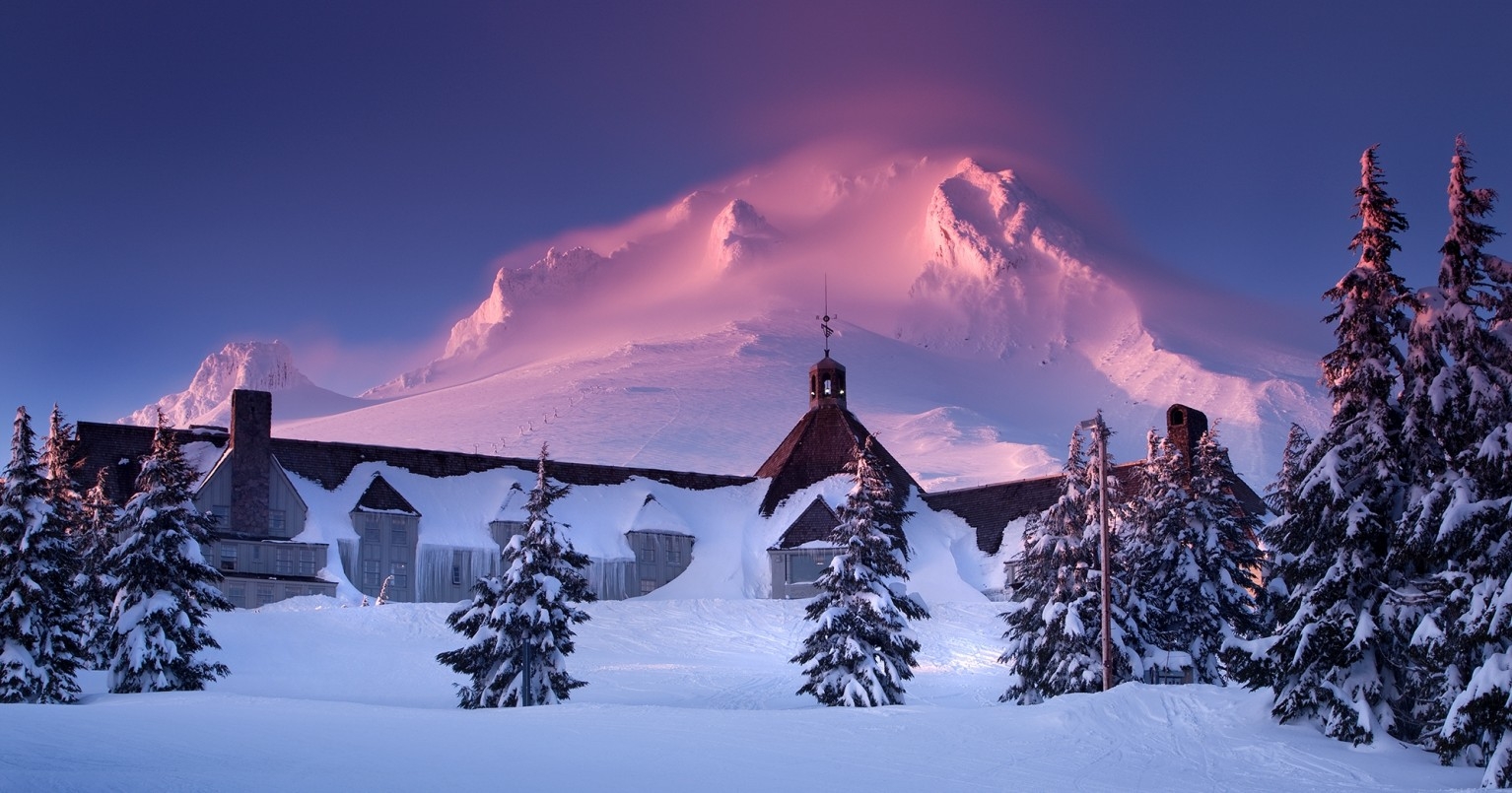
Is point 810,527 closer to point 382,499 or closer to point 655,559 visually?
point 655,559

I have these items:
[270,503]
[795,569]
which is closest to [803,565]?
[795,569]

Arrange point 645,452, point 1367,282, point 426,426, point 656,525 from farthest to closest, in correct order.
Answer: point 426,426 < point 645,452 < point 656,525 < point 1367,282

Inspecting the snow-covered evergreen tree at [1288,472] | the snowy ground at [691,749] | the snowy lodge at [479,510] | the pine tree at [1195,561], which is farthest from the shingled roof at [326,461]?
the snow-covered evergreen tree at [1288,472]

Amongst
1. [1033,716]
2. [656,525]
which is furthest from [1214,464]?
[656,525]

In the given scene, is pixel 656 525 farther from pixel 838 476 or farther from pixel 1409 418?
pixel 1409 418

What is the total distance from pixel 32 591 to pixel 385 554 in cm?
2860

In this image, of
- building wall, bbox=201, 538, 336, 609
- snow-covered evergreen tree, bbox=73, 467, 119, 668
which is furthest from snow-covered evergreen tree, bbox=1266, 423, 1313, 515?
building wall, bbox=201, 538, 336, 609

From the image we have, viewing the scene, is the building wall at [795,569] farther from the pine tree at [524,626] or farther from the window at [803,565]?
the pine tree at [524,626]

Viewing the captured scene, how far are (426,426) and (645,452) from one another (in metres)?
33.6

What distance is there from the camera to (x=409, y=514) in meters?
65.6

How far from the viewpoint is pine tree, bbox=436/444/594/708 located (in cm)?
3794

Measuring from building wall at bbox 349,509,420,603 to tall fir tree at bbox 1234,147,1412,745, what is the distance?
148ft

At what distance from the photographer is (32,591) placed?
3622 centimetres

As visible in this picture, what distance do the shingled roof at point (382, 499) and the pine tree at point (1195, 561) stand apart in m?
35.0
